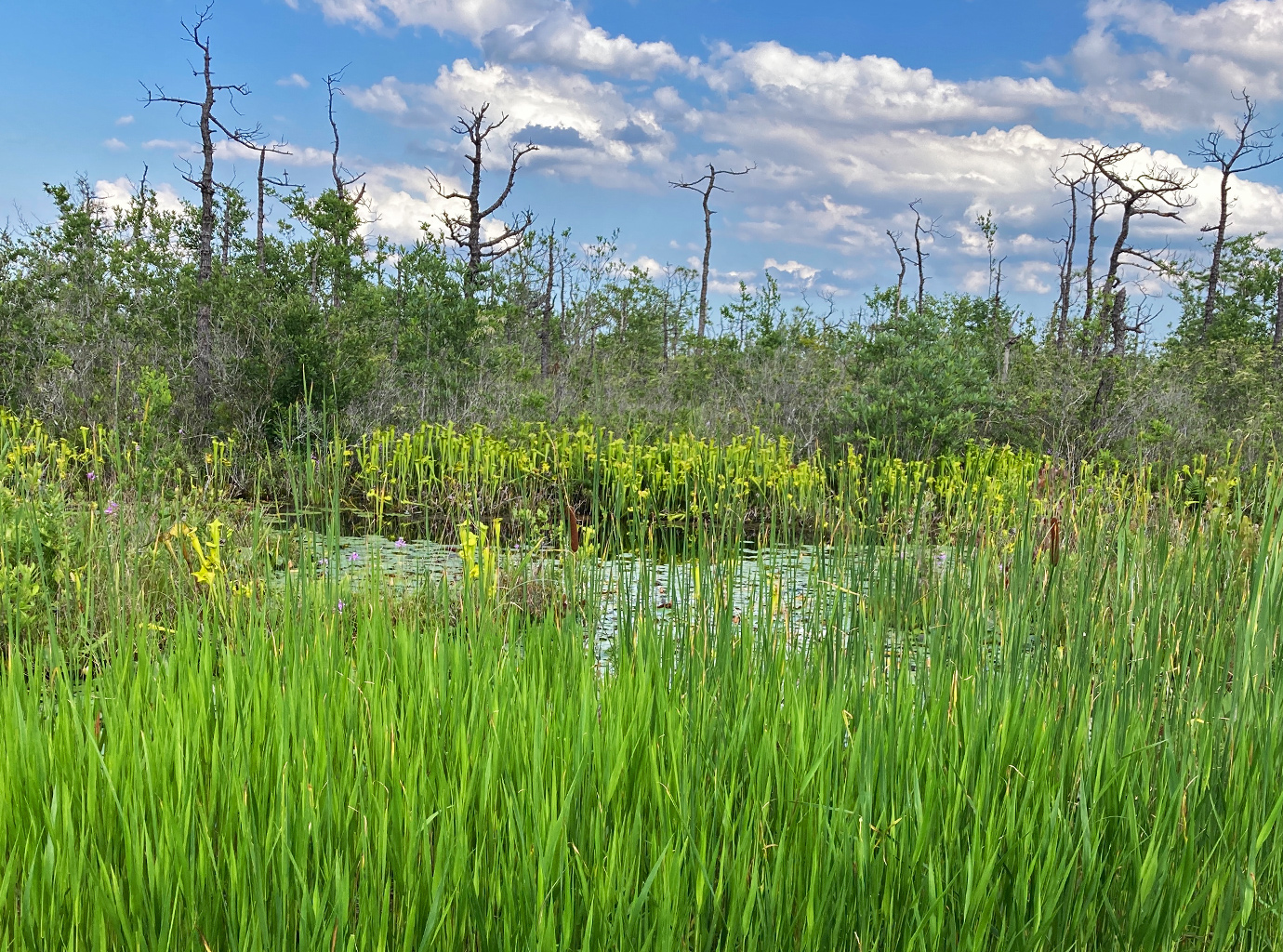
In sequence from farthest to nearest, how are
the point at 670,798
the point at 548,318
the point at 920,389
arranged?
the point at 548,318 < the point at 920,389 < the point at 670,798

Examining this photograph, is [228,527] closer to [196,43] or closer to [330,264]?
[196,43]

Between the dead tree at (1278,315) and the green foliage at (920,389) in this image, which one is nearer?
the green foliage at (920,389)

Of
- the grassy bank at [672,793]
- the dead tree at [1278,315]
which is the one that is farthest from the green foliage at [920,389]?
the dead tree at [1278,315]

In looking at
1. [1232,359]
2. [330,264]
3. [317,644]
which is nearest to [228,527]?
[317,644]

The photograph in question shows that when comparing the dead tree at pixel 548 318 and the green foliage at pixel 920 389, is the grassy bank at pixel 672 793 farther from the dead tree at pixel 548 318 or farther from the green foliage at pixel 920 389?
the dead tree at pixel 548 318

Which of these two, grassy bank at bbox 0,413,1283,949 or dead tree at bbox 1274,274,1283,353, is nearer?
grassy bank at bbox 0,413,1283,949

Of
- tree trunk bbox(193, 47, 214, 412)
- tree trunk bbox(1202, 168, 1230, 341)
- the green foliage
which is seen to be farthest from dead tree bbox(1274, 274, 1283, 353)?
tree trunk bbox(193, 47, 214, 412)

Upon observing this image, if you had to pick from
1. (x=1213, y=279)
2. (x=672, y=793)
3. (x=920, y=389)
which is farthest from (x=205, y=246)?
(x=1213, y=279)

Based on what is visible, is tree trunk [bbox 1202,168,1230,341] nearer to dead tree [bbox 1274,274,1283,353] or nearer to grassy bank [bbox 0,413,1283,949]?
dead tree [bbox 1274,274,1283,353]

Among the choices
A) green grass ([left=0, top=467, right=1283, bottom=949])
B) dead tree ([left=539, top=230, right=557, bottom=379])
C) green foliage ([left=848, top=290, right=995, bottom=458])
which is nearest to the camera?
green grass ([left=0, top=467, right=1283, bottom=949])

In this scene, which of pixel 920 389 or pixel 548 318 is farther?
pixel 548 318

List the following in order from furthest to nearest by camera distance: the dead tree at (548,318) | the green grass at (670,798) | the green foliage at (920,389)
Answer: the dead tree at (548,318) → the green foliage at (920,389) → the green grass at (670,798)

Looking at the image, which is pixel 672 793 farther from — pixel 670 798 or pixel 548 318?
pixel 548 318

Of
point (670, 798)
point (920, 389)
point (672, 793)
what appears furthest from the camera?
point (920, 389)
